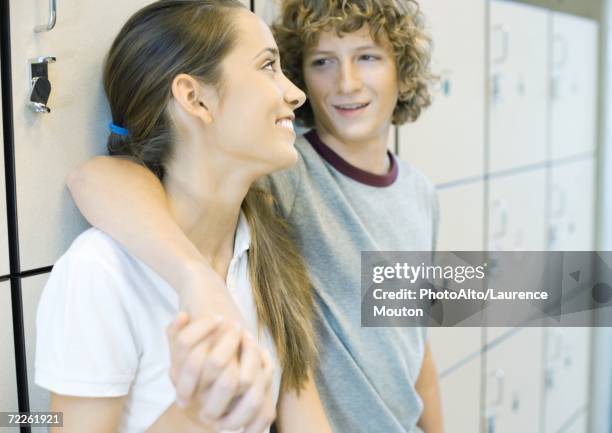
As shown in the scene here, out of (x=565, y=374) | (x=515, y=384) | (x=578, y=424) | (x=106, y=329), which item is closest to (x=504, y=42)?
(x=515, y=384)

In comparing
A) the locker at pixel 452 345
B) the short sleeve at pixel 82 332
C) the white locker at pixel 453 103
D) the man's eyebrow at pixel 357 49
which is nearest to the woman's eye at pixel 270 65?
the man's eyebrow at pixel 357 49

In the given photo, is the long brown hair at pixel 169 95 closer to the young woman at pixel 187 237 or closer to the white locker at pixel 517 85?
the young woman at pixel 187 237

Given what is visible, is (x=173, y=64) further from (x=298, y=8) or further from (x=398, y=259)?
(x=398, y=259)

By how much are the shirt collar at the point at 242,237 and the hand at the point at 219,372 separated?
1.15 ft

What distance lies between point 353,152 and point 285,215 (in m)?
0.21

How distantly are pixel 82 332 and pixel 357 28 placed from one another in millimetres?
717

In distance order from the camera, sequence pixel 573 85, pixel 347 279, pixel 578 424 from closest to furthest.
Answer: pixel 347 279, pixel 573 85, pixel 578 424

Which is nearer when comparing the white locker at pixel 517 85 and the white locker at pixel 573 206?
the white locker at pixel 517 85

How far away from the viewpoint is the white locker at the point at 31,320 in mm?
974

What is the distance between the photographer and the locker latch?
0.93 m

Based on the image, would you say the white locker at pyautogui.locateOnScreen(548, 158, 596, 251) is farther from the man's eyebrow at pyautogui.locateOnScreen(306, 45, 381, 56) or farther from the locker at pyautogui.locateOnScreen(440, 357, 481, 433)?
the man's eyebrow at pyautogui.locateOnScreen(306, 45, 381, 56)

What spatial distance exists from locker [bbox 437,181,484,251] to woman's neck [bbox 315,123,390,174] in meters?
0.48

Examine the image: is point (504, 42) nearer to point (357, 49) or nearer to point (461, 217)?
point (461, 217)

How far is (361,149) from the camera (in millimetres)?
1332
